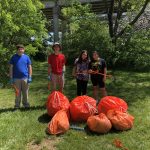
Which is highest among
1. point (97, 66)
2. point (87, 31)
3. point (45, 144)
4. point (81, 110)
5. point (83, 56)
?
point (87, 31)

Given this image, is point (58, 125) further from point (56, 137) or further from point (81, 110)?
point (81, 110)

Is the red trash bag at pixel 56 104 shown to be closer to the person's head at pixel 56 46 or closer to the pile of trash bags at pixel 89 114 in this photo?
the pile of trash bags at pixel 89 114

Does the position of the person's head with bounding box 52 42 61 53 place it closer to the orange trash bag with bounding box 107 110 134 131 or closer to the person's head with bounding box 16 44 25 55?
the person's head with bounding box 16 44 25 55

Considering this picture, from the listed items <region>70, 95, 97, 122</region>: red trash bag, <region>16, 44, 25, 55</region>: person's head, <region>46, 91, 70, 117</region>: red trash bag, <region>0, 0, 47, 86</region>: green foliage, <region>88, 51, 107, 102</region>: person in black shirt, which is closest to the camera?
<region>70, 95, 97, 122</region>: red trash bag

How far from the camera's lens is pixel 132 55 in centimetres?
1811

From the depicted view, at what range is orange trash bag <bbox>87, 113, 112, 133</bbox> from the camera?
25.9 feet

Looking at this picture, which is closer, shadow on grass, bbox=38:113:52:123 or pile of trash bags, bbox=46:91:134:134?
pile of trash bags, bbox=46:91:134:134

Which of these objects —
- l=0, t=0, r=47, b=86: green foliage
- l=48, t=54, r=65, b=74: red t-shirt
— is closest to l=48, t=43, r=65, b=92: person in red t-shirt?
l=48, t=54, r=65, b=74: red t-shirt

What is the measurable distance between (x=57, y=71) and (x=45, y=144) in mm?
3057

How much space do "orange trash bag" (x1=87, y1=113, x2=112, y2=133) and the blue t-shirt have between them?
2453mm

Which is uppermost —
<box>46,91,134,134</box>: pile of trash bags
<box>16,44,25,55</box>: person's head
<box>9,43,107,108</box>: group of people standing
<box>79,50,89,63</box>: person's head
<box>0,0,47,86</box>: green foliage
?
<box>0,0,47,86</box>: green foliage

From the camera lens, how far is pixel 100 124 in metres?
7.88

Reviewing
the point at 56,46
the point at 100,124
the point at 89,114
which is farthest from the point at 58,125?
the point at 56,46

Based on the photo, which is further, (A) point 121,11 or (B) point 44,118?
(A) point 121,11
